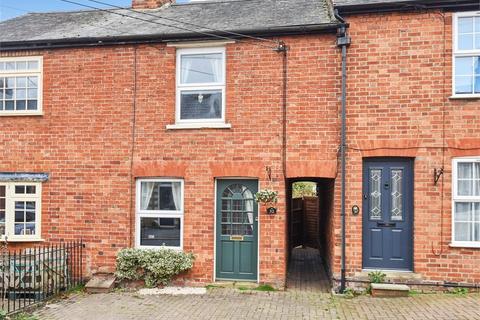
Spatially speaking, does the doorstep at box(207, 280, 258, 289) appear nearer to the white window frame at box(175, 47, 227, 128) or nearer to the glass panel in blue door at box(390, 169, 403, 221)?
the glass panel in blue door at box(390, 169, 403, 221)

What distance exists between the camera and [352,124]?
8609 millimetres

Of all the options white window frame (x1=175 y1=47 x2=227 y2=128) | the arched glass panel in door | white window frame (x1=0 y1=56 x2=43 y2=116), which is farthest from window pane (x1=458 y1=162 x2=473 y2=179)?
white window frame (x1=0 y1=56 x2=43 y2=116)

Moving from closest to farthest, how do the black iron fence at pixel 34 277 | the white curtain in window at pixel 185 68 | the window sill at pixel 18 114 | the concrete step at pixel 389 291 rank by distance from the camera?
the concrete step at pixel 389 291 → the black iron fence at pixel 34 277 → the white curtain in window at pixel 185 68 → the window sill at pixel 18 114

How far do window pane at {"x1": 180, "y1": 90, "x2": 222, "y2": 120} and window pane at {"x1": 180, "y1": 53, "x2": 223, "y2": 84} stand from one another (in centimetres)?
28

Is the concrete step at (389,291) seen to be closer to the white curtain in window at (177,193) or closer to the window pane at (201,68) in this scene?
the white curtain in window at (177,193)

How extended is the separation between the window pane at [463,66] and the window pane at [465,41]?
0.21 m

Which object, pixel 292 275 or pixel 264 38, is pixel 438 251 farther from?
pixel 264 38

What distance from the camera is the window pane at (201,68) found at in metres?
9.34

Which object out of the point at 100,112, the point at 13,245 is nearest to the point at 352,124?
the point at 100,112

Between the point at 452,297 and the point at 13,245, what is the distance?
9181 millimetres

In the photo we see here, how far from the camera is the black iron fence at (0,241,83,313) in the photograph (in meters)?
8.12

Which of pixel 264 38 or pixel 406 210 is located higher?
pixel 264 38

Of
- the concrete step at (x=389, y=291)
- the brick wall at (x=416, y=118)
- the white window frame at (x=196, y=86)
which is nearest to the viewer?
the concrete step at (x=389, y=291)

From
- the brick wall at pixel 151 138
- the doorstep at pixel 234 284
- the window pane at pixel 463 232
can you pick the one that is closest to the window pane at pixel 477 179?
the window pane at pixel 463 232
